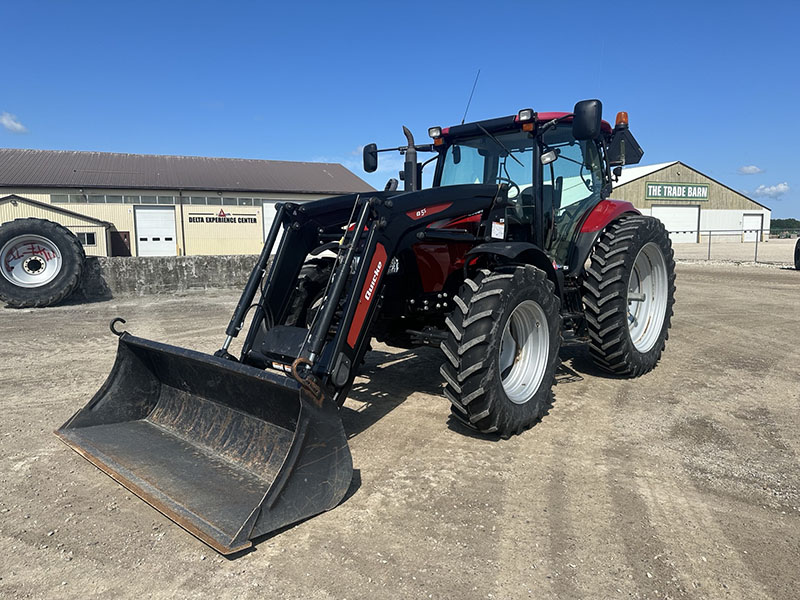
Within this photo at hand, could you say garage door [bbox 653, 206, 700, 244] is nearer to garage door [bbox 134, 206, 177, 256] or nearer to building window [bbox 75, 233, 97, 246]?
garage door [bbox 134, 206, 177, 256]

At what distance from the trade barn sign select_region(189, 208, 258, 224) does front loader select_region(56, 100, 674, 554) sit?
81.4 feet

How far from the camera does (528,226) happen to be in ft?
17.1

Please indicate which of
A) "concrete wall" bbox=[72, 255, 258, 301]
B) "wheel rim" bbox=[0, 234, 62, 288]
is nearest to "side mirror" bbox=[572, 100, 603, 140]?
"wheel rim" bbox=[0, 234, 62, 288]

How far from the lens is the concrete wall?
474 inches

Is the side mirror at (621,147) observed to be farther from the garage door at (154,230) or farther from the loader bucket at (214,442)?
the garage door at (154,230)

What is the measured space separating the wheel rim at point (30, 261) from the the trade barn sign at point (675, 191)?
40051 millimetres

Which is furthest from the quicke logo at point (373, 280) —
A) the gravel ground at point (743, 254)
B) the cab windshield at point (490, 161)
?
the gravel ground at point (743, 254)

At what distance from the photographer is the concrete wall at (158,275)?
39.5 ft

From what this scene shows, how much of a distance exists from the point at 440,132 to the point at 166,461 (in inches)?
153

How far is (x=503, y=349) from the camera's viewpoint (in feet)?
14.5

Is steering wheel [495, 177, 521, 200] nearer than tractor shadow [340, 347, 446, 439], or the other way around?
tractor shadow [340, 347, 446, 439]

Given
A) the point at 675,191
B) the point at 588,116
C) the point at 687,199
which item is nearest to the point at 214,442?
the point at 588,116

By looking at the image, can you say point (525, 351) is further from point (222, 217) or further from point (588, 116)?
point (222, 217)

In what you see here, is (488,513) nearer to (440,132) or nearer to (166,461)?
(166,461)
